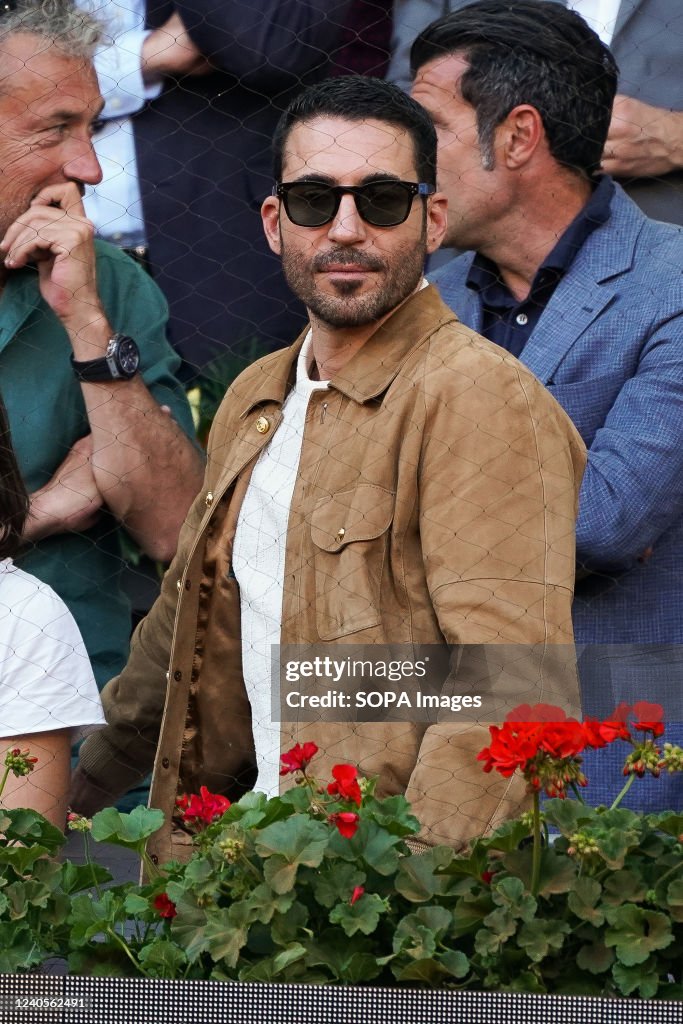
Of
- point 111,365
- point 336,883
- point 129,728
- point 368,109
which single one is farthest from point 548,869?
point 111,365

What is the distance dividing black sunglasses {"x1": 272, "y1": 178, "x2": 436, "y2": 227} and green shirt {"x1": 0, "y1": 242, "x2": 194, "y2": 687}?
2.74 feet

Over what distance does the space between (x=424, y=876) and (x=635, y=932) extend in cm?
25

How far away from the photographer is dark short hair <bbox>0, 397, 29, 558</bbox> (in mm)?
2820

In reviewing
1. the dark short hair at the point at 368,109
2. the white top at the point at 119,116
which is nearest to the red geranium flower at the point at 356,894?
the dark short hair at the point at 368,109

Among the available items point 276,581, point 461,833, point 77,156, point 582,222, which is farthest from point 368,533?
point 77,156

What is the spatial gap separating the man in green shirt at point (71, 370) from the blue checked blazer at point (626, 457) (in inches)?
29.0

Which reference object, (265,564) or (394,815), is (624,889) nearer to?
(394,815)

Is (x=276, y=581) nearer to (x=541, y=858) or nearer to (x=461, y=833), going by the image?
(x=461, y=833)

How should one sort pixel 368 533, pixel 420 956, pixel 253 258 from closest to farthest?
pixel 420 956 → pixel 368 533 → pixel 253 258

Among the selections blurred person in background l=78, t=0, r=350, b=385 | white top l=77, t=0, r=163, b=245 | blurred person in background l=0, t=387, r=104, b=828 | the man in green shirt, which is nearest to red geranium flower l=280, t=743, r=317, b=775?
blurred person in background l=0, t=387, r=104, b=828

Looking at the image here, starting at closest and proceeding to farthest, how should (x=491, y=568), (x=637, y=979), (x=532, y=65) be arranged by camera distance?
(x=637, y=979) < (x=491, y=568) < (x=532, y=65)

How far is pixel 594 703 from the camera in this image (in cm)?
299

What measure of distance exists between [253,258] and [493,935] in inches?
73.4

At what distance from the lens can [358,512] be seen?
247cm
